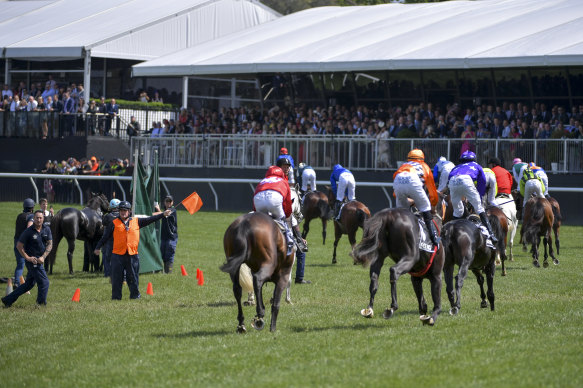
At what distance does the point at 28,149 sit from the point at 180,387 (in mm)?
32483

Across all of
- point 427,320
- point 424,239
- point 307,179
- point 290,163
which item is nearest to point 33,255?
point 290,163

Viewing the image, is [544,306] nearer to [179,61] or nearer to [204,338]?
[204,338]

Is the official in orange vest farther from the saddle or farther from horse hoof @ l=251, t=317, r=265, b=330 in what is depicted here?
the saddle

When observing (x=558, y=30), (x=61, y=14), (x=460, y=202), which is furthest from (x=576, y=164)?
(x=61, y=14)

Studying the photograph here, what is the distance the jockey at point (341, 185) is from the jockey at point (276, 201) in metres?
7.72

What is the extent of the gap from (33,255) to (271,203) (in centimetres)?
474

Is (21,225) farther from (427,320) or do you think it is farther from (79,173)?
(79,173)

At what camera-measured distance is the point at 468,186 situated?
12.6 metres

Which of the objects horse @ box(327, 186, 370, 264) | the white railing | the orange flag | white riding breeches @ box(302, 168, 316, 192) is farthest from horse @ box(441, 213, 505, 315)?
the white railing

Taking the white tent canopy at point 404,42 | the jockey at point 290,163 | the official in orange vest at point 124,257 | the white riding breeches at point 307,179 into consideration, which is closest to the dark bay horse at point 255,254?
the jockey at point 290,163

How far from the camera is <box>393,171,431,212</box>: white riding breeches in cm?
1179

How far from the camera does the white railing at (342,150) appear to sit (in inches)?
1057

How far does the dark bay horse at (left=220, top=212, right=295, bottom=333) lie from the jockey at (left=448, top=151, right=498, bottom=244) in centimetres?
289

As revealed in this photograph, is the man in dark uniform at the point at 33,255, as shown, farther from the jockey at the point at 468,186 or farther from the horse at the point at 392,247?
the jockey at the point at 468,186
